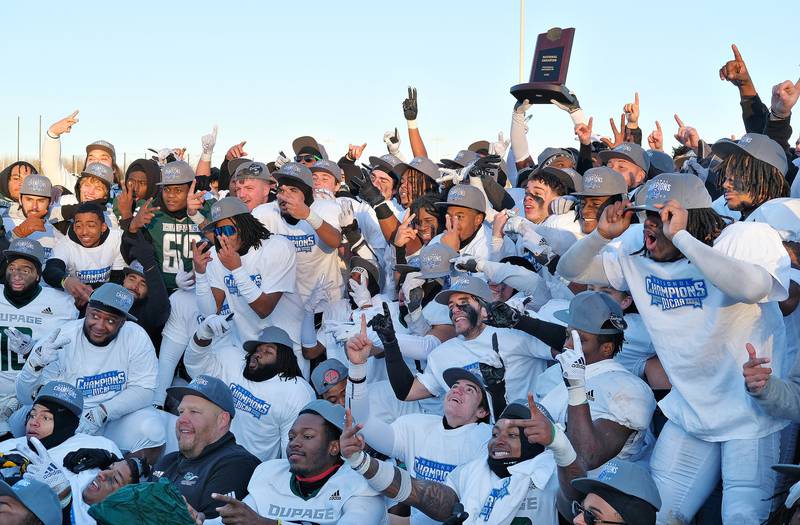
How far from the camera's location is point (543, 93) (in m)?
10.5

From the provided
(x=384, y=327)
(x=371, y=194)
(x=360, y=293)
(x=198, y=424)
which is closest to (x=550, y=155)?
(x=371, y=194)

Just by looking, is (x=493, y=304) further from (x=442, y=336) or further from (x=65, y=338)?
(x=65, y=338)

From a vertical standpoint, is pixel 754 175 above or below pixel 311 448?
above

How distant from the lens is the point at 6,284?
9273mm

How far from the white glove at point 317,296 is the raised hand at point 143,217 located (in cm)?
148

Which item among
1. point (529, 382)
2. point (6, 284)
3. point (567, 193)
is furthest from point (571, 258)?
point (6, 284)

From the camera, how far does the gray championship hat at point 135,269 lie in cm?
934

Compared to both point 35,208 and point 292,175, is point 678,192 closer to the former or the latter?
point 292,175

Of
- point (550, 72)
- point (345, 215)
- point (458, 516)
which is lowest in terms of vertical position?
point (458, 516)

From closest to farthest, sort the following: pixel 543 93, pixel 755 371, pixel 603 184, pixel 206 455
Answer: pixel 755 371, pixel 206 455, pixel 603 184, pixel 543 93

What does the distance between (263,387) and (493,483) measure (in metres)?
2.69

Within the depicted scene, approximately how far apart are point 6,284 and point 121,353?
1434mm

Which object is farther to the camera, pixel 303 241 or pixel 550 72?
pixel 550 72

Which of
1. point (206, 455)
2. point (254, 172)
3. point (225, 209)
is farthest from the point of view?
point (254, 172)
